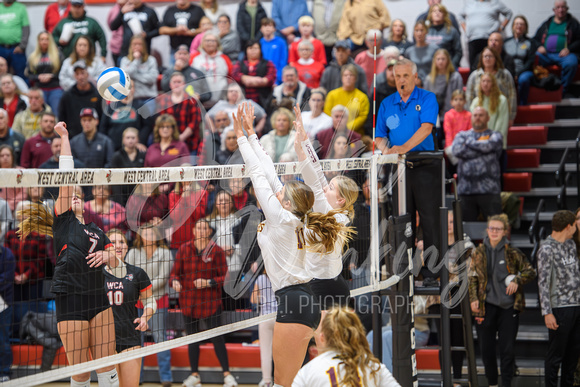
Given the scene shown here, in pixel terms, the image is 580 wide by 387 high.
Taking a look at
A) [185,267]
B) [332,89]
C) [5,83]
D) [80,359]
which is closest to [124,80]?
[80,359]

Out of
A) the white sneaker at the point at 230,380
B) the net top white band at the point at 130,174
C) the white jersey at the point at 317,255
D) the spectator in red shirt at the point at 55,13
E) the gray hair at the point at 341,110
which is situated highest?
the spectator in red shirt at the point at 55,13

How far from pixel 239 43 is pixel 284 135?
4115mm

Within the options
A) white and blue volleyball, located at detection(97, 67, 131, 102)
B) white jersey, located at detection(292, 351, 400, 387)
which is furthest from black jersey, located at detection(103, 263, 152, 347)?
white jersey, located at detection(292, 351, 400, 387)

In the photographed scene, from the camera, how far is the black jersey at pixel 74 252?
5109mm

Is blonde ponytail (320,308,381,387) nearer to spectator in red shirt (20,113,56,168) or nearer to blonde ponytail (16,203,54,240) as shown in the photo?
blonde ponytail (16,203,54,240)

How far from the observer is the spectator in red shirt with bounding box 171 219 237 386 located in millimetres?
7271

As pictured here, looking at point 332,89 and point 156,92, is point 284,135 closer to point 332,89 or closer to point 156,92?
point 332,89

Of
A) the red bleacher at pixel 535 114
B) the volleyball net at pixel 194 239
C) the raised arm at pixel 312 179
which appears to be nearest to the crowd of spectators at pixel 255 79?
the red bleacher at pixel 535 114

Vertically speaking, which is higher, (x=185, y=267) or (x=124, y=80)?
(x=124, y=80)

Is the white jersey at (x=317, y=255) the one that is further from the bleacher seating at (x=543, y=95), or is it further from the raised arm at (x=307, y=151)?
the bleacher seating at (x=543, y=95)

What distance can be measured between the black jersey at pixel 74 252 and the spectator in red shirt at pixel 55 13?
10.3 m

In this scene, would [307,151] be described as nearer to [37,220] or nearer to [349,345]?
[349,345]

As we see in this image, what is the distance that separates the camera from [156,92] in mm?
12672

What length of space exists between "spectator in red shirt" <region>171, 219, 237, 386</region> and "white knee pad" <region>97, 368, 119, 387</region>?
59.4 inches
